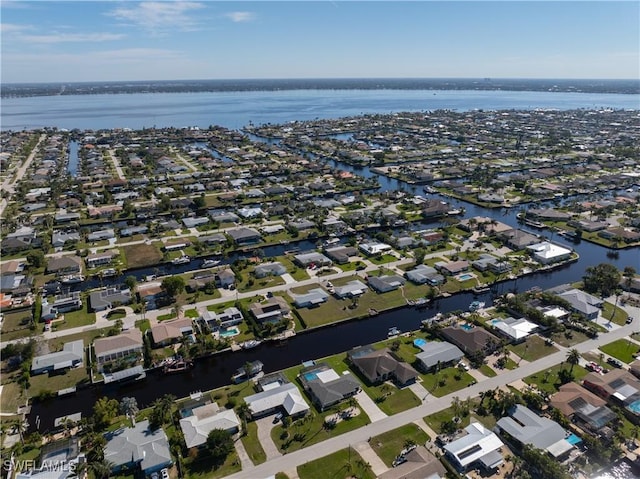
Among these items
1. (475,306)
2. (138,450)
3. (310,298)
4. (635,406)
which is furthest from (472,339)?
(138,450)

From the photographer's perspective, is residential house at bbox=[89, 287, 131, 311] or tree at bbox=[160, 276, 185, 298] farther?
tree at bbox=[160, 276, 185, 298]

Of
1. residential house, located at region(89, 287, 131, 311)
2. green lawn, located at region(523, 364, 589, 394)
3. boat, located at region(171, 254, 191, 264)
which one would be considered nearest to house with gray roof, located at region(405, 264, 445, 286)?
green lawn, located at region(523, 364, 589, 394)

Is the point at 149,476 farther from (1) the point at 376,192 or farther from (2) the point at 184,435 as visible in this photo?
(1) the point at 376,192

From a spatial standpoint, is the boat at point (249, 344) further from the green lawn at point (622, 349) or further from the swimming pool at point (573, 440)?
the green lawn at point (622, 349)

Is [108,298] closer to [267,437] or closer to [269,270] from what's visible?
[269,270]

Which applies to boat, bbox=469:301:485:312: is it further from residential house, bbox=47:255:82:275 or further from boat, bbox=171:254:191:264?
residential house, bbox=47:255:82:275

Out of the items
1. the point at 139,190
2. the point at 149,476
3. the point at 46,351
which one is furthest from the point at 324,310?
the point at 139,190
